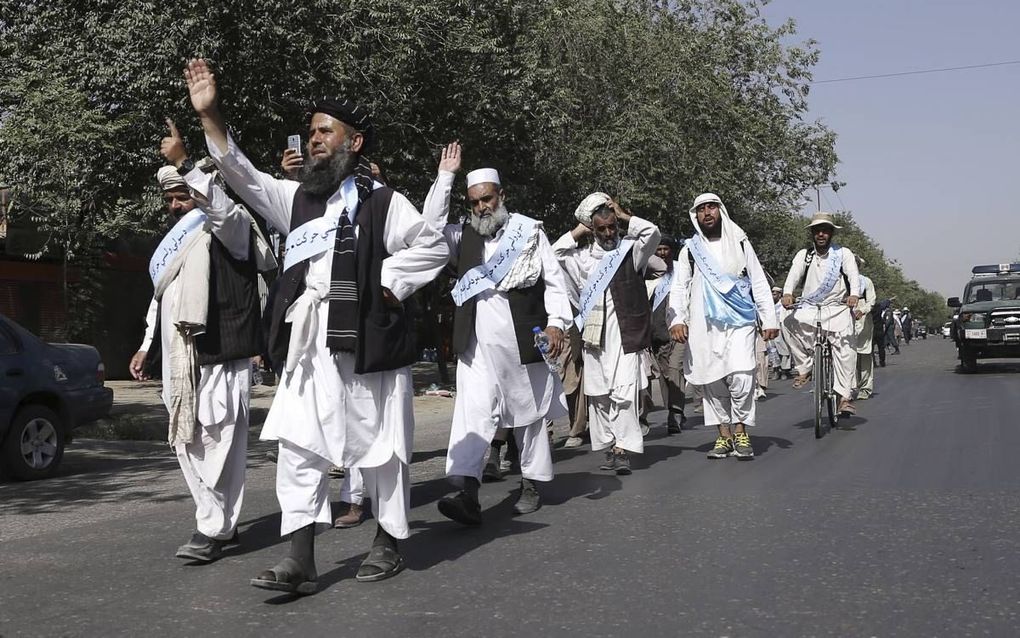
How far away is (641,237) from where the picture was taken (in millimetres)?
9062

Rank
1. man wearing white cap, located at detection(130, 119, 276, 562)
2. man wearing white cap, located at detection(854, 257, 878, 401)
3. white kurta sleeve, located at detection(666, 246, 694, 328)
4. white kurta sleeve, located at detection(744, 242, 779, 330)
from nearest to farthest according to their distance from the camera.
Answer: man wearing white cap, located at detection(130, 119, 276, 562) → white kurta sleeve, located at detection(744, 242, 779, 330) → white kurta sleeve, located at detection(666, 246, 694, 328) → man wearing white cap, located at detection(854, 257, 878, 401)

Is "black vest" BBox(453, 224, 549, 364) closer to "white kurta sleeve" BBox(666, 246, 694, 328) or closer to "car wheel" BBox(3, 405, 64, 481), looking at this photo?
"white kurta sleeve" BBox(666, 246, 694, 328)

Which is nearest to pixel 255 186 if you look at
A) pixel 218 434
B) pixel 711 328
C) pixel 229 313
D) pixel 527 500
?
pixel 229 313

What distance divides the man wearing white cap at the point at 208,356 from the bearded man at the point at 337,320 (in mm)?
722

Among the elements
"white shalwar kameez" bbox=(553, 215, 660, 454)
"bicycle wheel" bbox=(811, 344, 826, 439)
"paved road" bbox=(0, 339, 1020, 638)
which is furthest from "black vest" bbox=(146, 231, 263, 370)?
"bicycle wheel" bbox=(811, 344, 826, 439)

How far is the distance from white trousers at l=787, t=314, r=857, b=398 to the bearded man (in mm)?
7869

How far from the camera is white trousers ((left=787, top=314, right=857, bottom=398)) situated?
12336mm

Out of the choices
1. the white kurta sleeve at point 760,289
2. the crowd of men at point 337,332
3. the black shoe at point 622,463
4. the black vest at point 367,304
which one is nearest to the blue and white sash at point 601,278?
the crowd of men at point 337,332

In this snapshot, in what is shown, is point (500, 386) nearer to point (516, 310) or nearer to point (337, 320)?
point (516, 310)

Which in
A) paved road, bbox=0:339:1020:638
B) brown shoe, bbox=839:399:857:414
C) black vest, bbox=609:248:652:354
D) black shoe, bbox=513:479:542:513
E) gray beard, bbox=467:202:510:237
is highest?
gray beard, bbox=467:202:510:237

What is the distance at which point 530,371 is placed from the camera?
701cm

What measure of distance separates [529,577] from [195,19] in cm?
1323

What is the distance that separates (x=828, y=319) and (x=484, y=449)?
6956 millimetres

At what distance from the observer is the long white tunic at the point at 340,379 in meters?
4.96
